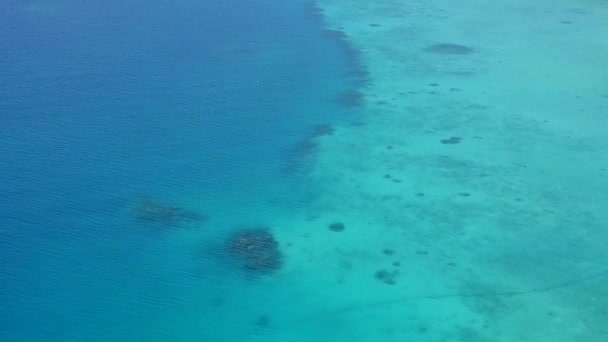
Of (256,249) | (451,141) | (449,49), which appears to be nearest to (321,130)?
(451,141)

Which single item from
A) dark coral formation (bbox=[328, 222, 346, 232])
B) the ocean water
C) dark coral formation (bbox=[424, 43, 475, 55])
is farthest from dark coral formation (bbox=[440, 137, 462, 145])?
dark coral formation (bbox=[424, 43, 475, 55])

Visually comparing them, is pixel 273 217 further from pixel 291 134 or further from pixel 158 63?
pixel 158 63

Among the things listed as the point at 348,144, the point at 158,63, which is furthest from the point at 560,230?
the point at 158,63

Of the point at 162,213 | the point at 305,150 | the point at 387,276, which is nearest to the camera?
the point at 387,276

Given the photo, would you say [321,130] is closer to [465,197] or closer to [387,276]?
[465,197]

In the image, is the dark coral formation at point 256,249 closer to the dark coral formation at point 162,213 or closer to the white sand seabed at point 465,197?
the white sand seabed at point 465,197

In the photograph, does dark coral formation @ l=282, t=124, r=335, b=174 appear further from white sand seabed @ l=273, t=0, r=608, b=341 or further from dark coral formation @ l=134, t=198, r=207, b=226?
dark coral formation @ l=134, t=198, r=207, b=226

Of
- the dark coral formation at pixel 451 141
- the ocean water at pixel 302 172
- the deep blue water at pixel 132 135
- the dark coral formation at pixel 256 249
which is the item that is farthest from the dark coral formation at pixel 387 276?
the dark coral formation at pixel 451 141
